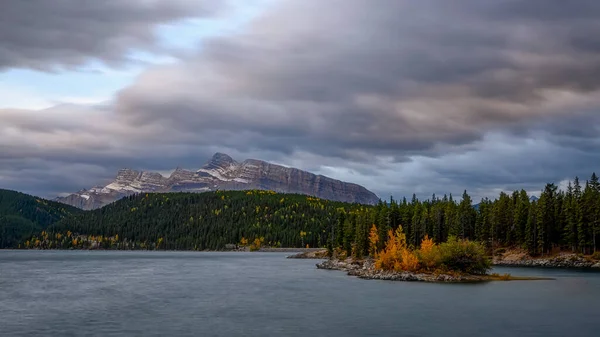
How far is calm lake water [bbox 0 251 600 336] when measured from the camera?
197 feet

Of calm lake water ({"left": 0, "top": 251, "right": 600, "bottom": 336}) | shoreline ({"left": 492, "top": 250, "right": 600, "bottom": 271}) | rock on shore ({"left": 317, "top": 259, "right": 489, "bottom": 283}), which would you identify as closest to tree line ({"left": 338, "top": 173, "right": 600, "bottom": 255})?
shoreline ({"left": 492, "top": 250, "right": 600, "bottom": 271})

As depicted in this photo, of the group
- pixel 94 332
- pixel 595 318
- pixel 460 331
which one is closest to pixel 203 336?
pixel 94 332

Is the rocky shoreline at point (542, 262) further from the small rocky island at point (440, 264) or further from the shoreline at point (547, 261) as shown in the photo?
the small rocky island at point (440, 264)

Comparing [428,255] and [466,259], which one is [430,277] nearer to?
[428,255]

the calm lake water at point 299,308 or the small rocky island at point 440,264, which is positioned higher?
the small rocky island at point 440,264

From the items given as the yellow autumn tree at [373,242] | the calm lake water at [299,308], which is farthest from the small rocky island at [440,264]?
the yellow autumn tree at [373,242]

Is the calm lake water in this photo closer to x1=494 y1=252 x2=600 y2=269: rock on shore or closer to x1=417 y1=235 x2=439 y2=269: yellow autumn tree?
x1=417 y1=235 x2=439 y2=269: yellow autumn tree

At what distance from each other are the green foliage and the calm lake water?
30.6 ft

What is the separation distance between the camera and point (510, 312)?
71.7 metres

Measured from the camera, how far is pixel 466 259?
11525cm

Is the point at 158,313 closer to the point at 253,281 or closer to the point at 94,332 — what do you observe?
the point at 94,332

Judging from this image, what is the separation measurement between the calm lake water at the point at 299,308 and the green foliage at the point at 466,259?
9.33 meters

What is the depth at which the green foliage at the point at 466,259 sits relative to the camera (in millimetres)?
113688

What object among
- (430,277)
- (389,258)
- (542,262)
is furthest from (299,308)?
(542,262)
